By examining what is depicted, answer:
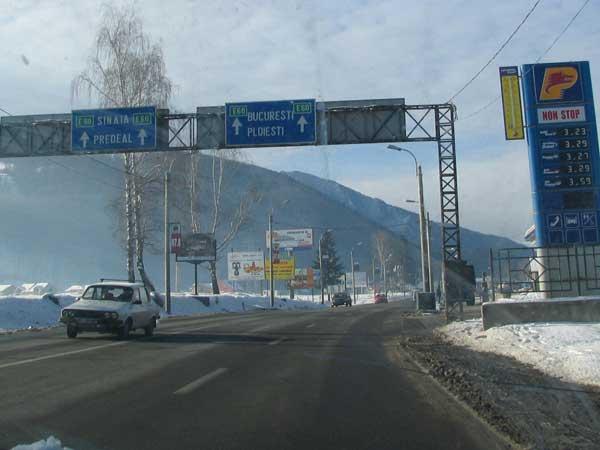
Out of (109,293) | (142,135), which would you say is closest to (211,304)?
(142,135)

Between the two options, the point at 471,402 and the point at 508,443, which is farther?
the point at 471,402

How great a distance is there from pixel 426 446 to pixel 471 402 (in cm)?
211

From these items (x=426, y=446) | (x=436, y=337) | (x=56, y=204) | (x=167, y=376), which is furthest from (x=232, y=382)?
(x=56, y=204)

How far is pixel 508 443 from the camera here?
587 centimetres

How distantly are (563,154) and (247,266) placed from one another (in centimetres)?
7128

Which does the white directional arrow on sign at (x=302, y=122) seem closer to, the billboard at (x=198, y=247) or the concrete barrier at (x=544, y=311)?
the concrete barrier at (x=544, y=311)

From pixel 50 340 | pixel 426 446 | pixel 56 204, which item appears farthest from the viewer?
pixel 56 204

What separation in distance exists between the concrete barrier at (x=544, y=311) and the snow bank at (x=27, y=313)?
17.1 m

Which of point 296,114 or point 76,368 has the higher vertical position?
point 296,114

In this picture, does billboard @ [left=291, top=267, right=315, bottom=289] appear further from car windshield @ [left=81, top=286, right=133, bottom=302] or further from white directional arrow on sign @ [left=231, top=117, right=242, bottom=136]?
car windshield @ [left=81, top=286, right=133, bottom=302]

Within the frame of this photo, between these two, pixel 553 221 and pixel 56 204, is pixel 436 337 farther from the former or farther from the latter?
pixel 56 204

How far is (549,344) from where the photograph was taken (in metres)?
12.6

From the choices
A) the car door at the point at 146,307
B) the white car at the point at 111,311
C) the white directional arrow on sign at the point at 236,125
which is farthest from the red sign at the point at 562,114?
the white car at the point at 111,311

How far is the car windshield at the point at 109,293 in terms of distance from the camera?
1777cm
